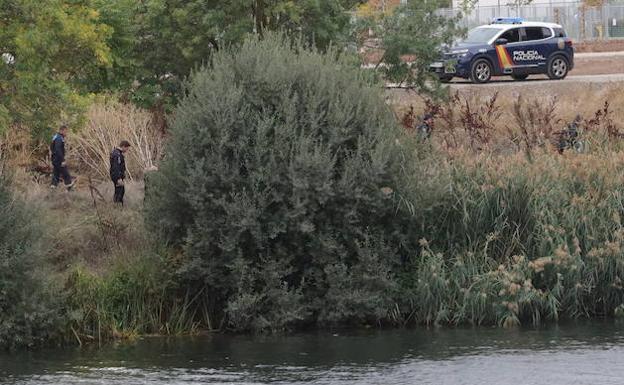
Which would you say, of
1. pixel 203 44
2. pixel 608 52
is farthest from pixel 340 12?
pixel 608 52

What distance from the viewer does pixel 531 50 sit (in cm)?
3853

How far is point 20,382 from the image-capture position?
1673 centimetres

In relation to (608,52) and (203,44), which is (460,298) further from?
(608,52)

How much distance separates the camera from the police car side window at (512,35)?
38344mm

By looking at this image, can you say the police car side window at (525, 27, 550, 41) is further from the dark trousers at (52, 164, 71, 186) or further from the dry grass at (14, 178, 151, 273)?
the dry grass at (14, 178, 151, 273)

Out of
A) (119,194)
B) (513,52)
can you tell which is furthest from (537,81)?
(119,194)

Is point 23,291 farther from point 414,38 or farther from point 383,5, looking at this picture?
point 383,5

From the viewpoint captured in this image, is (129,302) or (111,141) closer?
(129,302)

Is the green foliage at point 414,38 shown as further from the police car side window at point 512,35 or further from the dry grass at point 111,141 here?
the police car side window at point 512,35

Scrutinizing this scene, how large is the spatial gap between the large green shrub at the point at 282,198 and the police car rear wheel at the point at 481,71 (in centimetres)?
1669

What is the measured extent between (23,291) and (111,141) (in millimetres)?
8402

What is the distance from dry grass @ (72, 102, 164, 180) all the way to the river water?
7.47 metres

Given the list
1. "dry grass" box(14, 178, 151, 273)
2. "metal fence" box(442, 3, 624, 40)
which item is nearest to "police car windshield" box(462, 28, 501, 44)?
"dry grass" box(14, 178, 151, 273)

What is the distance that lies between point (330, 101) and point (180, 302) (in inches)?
157
